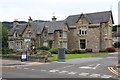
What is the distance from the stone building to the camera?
1786 inches

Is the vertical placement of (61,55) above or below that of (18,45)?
below

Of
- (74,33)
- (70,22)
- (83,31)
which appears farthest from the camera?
(70,22)

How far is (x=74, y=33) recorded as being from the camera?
49094 mm

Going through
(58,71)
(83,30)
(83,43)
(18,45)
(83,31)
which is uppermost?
(83,30)

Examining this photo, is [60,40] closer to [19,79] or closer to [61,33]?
[61,33]

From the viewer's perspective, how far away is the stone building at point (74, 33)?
45.4m

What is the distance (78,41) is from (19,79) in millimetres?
37056

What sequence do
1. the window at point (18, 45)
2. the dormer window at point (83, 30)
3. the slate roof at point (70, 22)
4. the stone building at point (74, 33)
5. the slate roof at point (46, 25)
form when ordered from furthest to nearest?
1. the window at point (18, 45)
2. the slate roof at point (46, 25)
3. the dormer window at point (83, 30)
4. the slate roof at point (70, 22)
5. the stone building at point (74, 33)

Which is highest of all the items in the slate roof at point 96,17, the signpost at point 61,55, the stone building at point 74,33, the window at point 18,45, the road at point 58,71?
the slate roof at point 96,17

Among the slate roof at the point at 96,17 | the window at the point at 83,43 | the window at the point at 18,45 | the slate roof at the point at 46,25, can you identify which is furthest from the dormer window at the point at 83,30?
the window at the point at 18,45

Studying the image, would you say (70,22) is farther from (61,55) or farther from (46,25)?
(61,55)

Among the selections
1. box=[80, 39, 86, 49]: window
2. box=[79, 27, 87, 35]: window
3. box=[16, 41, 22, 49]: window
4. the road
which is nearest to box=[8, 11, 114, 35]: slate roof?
box=[79, 27, 87, 35]: window

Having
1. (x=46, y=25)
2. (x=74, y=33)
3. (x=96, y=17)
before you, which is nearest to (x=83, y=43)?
(x=74, y=33)

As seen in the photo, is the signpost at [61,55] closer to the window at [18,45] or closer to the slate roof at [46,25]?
the slate roof at [46,25]
